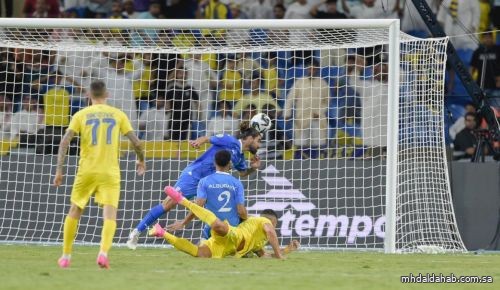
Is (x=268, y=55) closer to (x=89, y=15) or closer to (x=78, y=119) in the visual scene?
(x=89, y=15)

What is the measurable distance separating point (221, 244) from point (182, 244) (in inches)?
19.6

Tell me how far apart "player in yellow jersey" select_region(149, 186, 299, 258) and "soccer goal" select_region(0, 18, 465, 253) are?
3.93 m

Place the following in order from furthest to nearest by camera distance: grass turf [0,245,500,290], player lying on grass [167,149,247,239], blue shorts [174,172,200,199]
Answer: blue shorts [174,172,200,199], player lying on grass [167,149,247,239], grass turf [0,245,500,290]

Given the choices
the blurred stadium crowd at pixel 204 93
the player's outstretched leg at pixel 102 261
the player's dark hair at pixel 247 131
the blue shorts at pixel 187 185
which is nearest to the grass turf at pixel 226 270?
the player's outstretched leg at pixel 102 261

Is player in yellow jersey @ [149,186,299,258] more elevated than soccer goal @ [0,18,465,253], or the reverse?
soccer goal @ [0,18,465,253]

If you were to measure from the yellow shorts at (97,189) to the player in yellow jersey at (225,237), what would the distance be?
2149 mm

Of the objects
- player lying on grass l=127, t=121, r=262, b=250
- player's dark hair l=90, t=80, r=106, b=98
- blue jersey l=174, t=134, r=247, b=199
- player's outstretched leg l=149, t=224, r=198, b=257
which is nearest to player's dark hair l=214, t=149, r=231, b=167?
player's outstretched leg l=149, t=224, r=198, b=257

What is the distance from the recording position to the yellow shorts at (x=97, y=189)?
13.0m

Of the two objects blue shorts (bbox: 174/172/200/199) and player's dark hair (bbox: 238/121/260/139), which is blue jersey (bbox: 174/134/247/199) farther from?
player's dark hair (bbox: 238/121/260/139)

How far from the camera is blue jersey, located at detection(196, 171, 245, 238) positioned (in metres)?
15.7

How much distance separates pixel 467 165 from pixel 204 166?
4.85 meters

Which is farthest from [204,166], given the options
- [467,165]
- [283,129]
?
[467,165]

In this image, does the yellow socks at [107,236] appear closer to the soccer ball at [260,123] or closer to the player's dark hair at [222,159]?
the player's dark hair at [222,159]

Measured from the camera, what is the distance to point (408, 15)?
77.2 feet
